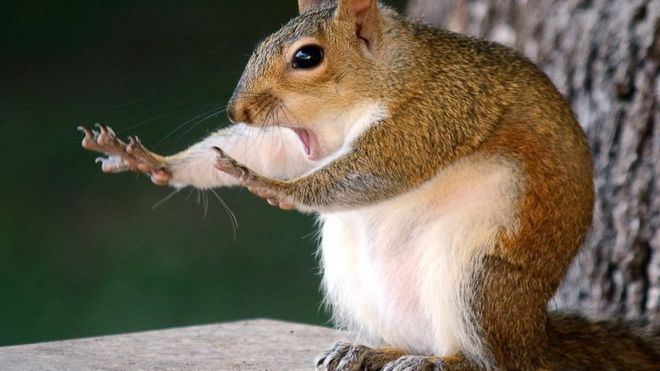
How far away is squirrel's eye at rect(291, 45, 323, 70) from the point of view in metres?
2.39

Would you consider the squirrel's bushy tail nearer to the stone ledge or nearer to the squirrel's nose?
the stone ledge

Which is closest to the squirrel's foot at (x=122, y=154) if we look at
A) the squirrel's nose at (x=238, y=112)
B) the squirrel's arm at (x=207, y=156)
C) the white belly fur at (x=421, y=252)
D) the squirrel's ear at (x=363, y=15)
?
the squirrel's arm at (x=207, y=156)

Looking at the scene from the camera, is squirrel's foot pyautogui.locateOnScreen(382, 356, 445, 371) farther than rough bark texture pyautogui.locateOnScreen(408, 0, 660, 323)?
No

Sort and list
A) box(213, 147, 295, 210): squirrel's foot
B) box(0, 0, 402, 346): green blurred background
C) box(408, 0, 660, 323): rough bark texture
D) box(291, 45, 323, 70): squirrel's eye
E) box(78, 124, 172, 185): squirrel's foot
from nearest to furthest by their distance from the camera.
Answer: box(213, 147, 295, 210): squirrel's foot
box(291, 45, 323, 70): squirrel's eye
box(78, 124, 172, 185): squirrel's foot
box(408, 0, 660, 323): rough bark texture
box(0, 0, 402, 346): green blurred background

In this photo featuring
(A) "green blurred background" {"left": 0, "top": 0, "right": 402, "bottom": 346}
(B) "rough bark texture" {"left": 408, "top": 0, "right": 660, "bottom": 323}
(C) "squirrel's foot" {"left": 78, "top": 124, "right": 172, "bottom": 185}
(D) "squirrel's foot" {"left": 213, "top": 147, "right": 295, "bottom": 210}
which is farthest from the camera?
(A) "green blurred background" {"left": 0, "top": 0, "right": 402, "bottom": 346}

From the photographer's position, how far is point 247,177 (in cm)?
229

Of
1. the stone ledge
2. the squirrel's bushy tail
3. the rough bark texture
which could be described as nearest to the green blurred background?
the stone ledge

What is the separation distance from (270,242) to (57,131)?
103 centimetres

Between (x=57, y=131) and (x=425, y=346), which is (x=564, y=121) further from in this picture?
(x=57, y=131)

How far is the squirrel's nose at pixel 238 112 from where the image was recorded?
7.77 feet

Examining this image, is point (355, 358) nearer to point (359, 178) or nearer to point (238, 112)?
point (359, 178)

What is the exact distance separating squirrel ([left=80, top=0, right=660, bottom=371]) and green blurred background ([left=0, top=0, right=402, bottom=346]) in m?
1.68

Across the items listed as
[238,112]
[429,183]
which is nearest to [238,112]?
[238,112]

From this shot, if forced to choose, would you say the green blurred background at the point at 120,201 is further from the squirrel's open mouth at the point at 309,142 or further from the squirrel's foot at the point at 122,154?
the squirrel's open mouth at the point at 309,142
